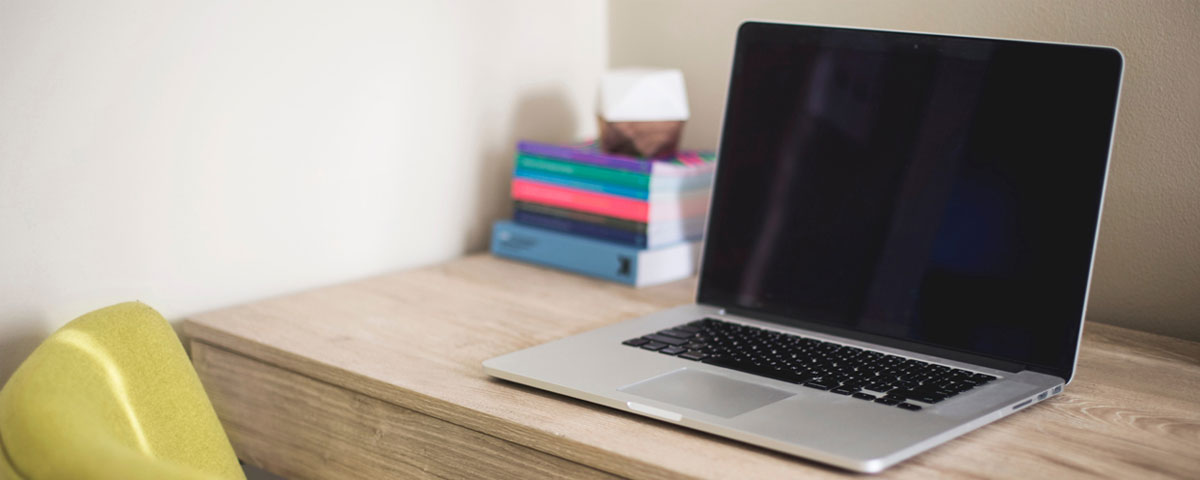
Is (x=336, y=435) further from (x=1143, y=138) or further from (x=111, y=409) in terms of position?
(x=1143, y=138)

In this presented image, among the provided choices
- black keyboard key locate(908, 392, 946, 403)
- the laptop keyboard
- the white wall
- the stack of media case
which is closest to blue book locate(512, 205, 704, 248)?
the stack of media case

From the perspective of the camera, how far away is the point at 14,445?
27.1 inches

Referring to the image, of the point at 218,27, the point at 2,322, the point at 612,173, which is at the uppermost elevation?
the point at 218,27

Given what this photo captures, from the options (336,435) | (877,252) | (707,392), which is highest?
(877,252)

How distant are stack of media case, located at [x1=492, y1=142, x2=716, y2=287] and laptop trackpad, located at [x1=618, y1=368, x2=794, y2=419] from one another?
0.36 meters

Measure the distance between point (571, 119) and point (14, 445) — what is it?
97 centimetres

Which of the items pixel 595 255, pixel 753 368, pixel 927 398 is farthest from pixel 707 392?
pixel 595 255

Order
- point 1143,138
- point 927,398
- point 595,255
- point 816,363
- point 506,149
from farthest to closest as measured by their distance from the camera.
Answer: point 506,149
point 595,255
point 1143,138
point 816,363
point 927,398

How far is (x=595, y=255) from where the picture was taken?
4.15 feet

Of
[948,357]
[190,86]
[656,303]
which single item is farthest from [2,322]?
[948,357]

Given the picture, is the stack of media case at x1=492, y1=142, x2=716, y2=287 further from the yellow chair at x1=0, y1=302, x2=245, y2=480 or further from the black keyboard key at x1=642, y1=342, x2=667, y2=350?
the yellow chair at x1=0, y1=302, x2=245, y2=480

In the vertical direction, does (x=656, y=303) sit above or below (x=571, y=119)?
below

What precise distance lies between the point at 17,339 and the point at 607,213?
26.1 inches

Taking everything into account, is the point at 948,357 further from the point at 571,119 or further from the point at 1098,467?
the point at 571,119
